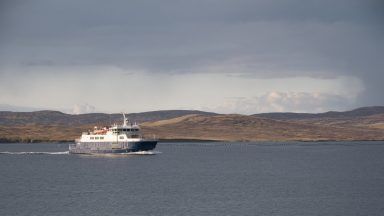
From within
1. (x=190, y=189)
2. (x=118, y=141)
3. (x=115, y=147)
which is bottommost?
(x=190, y=189)

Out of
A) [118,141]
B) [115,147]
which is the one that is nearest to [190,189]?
[118,141]

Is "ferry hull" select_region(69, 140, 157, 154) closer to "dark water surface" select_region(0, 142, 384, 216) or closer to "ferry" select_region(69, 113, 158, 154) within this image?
"ferry" select_region(69, 113, 158, 154)

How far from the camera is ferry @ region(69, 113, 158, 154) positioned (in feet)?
534

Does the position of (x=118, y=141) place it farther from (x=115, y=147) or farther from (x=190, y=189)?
(x=190, y=189)

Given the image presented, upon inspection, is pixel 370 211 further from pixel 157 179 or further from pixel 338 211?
pixel 157 179

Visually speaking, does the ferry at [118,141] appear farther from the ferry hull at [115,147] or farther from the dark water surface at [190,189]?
the dark water surface at [190,189]

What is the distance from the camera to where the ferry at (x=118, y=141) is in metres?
163

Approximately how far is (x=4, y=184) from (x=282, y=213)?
46.6 metres

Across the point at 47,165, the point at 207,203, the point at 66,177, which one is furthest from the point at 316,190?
the point at 47,165

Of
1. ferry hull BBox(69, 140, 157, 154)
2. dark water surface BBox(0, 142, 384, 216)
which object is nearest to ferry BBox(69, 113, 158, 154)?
ferry hull BBox(69, 140, 157, 154)

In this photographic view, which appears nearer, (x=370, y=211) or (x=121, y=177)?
(x=370, y=211)

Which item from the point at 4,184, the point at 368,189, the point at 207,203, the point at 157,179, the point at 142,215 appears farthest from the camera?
the point at 157,179

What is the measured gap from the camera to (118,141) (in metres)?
164

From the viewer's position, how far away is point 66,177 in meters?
114
